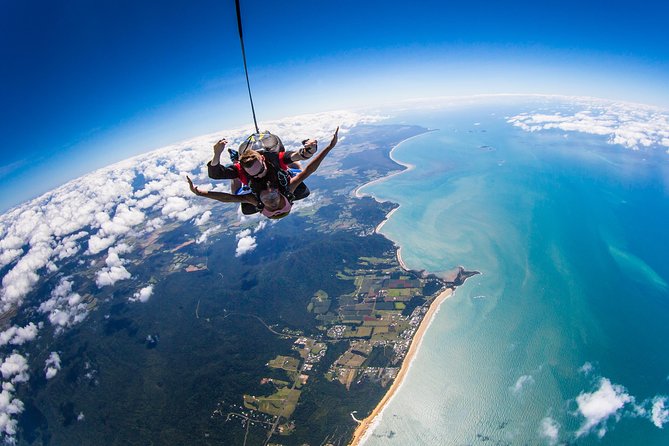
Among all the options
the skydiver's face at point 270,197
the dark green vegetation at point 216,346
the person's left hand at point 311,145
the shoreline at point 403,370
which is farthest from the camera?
the dark green vegetation at point 216,346

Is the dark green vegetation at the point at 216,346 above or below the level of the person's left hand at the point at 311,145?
below

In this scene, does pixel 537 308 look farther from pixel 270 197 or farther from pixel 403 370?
pixel 270 197

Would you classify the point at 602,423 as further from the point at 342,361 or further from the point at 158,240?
the point at 158,240

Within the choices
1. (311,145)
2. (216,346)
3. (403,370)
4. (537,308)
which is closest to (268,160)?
(311,145)

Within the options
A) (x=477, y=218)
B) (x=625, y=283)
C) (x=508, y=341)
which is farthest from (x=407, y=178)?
(x=508, y=341)

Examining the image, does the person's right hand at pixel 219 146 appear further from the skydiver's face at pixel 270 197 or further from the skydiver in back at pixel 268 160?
the skydiver's face at pixel 270 197

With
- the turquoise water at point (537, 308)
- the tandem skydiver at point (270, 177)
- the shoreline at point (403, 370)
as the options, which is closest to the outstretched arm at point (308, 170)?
the tandem skydiver at point (270, 177)

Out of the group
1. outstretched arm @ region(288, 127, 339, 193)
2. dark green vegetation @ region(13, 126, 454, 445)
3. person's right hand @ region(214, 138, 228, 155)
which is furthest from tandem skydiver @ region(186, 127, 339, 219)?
dark green vegetation @ region(13, 126, 454, 445)
